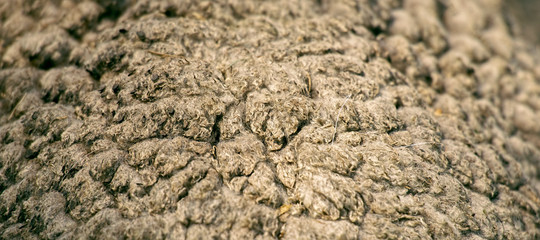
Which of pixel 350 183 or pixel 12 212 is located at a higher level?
pixel 350 183

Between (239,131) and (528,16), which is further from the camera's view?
(528,16)

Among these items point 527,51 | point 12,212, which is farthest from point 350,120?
point 527,51

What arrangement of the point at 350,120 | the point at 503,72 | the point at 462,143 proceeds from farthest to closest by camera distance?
the point at 503,72, the point at 462,143, the point at 350,120

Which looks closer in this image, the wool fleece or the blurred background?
the wool fleece

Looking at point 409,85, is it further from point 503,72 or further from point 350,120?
point 503,72

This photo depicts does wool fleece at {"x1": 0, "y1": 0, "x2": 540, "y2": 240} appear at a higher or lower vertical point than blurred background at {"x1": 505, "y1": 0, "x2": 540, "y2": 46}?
higher

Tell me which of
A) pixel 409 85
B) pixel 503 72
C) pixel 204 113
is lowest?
pixel 503 72

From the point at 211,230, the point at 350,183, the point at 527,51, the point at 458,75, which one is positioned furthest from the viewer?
the point at 527,51

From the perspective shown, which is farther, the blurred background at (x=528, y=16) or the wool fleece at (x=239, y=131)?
the blurred background at (x=528, y=16)

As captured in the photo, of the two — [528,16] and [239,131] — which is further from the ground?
[239,131]

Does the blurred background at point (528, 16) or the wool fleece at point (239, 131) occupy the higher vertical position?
the wool fleece at point (239, 131)

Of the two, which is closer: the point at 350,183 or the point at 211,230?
the point at 211,230
